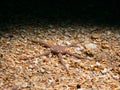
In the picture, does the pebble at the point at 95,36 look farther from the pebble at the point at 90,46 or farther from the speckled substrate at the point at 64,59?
the pebble at the point at 90,46

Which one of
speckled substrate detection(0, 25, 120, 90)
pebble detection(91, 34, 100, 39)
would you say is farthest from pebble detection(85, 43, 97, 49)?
pebble detection(91, 34, 100, 39)

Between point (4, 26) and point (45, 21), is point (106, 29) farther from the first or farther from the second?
point (4, 26)

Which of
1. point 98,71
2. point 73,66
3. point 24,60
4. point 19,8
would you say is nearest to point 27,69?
point 24,60

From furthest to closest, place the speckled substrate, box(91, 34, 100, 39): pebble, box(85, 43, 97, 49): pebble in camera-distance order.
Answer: box(91, 34, 100, 39): pebble → box(85, 43, 97, 49): pebble → the speckled substrate

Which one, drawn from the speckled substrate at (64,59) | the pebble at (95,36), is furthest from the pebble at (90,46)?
the pebble at (95,36)

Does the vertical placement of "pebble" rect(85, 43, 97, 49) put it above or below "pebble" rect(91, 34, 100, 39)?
below

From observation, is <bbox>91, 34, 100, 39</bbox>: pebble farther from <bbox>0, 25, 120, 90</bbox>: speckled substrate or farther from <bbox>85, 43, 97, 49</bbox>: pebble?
<bbox>85, 43, 97, 49</bbox>: pebble

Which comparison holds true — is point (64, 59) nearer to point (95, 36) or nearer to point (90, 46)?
point (90, 46)

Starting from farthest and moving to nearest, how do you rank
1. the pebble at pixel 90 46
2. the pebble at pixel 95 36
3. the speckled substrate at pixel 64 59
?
the pebble at pixel 95 36
the pebble at pixel 90 46
the speckled substrate at pixel 64 59

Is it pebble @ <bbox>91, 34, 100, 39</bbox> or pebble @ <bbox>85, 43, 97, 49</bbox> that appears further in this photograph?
pebble @ <bbox>91, 34, 100, 39</bbox>
